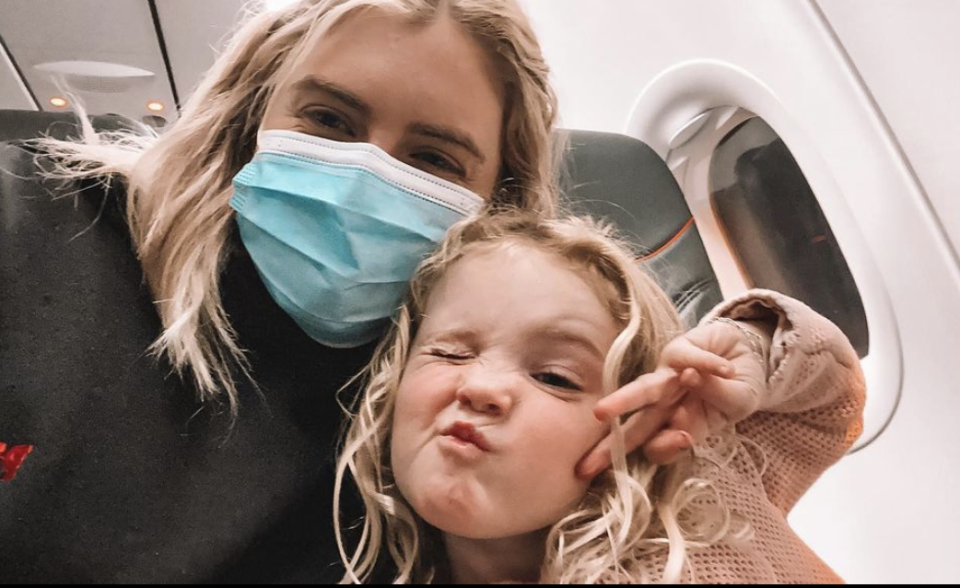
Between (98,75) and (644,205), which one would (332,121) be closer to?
(644,205)

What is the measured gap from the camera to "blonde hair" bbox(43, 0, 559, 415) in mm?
827

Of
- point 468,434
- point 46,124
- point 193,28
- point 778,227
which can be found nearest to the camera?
point 468,434

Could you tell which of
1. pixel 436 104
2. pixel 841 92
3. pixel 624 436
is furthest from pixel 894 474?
pixel 436 104

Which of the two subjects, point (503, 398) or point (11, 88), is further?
point (11, 88)

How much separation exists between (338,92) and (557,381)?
431mm

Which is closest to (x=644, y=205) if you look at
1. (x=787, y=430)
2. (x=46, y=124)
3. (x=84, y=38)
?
(x=787, y=430)

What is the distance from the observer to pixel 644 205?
1518 mm

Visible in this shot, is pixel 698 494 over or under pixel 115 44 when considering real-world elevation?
over

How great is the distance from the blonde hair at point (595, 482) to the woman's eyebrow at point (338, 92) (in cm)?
18

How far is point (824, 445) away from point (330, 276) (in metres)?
0.55

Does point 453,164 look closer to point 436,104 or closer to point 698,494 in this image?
point 436,104

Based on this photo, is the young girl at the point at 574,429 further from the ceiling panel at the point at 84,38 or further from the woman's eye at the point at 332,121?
the ceiling panel at the point at 84,38

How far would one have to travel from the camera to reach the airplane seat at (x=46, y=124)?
129cm

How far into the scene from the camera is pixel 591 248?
81 centimetres
